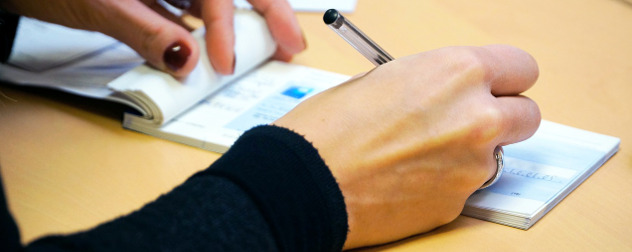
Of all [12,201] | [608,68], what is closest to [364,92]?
[12,201]

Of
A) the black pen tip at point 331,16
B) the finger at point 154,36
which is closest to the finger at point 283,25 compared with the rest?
the finger at point 154,36

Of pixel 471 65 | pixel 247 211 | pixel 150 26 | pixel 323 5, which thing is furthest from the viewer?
pixel 323 5

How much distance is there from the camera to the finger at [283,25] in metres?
0.86

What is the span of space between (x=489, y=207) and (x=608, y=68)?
422 millimetres

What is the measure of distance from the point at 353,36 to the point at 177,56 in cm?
24

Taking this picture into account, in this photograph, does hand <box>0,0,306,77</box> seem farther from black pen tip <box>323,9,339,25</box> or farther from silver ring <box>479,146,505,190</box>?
silver ring <box>479,146,505,190</box>

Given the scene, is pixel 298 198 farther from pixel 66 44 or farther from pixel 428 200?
pixel 66 44

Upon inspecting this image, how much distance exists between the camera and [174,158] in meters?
0.66

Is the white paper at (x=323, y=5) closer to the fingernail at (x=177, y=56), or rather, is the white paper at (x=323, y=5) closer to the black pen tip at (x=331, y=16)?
the fingernail at (x=177, y=56)

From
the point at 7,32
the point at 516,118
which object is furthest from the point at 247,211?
the point at 7,32

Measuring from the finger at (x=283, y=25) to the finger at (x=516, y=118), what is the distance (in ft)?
1.19

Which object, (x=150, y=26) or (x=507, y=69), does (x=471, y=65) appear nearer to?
(x=507, y=69)

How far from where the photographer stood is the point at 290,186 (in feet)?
1.52

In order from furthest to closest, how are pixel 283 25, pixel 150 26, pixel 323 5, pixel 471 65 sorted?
pixel 323 5
pixel 283 25
pixel 150 26
pixel 471 65
